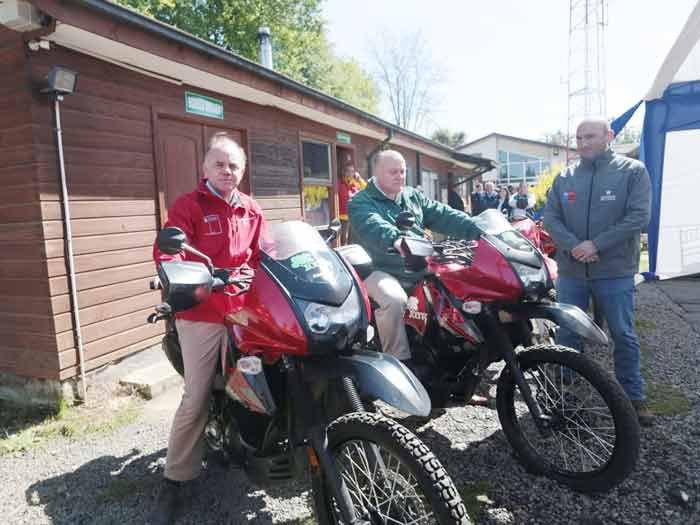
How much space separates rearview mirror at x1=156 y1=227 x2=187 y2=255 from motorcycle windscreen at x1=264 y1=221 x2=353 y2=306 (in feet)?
1.06

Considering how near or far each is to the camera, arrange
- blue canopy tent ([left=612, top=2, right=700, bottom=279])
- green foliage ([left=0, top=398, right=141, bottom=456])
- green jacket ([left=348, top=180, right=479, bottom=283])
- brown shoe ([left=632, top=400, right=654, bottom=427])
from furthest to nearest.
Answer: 1. blue canopy tent ([left=612, top=2, right=700, bottom=279])
2. green foliage ([left=0, top=398, right=141, bottom=456])
3. brown shoe ([left=632, top=400, right=654, bottom=427])
4. green jacket ([left=348, top=180, right=479, bottom=283])

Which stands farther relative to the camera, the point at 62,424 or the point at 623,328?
the point at 62,424

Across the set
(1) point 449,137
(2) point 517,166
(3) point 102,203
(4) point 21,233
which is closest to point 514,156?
(2) point 517,166

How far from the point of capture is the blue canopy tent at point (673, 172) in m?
7.37

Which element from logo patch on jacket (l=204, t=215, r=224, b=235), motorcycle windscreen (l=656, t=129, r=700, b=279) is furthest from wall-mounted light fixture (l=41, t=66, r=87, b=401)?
motorcycle windscreen (l=656, t=129, r=700, b=279)

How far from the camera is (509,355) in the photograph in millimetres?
2420

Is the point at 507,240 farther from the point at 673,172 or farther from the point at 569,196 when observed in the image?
the point at 673,172

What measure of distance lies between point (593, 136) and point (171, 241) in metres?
2.71

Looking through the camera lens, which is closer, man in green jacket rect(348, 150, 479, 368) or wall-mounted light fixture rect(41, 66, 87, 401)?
man in green jacket rect(348, 150, 479, 368)

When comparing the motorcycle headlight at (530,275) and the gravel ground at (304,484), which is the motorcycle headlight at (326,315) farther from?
the gravel ground at (304,484)

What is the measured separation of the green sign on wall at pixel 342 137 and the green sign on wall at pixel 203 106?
3258 mm

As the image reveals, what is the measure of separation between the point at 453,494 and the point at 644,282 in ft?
25.8

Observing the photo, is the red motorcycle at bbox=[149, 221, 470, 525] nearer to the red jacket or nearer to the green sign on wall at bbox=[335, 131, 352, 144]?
the red jacket

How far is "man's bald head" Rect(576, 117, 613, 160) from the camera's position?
3156 mm
